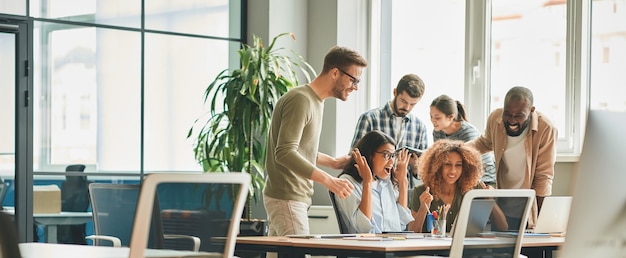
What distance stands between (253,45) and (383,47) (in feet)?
3.73

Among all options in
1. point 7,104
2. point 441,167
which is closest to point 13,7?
point 7,104

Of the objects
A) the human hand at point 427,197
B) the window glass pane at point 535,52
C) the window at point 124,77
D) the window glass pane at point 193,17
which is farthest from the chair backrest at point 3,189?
the window glass pane at point 535,52

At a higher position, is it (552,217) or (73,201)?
(552,217)

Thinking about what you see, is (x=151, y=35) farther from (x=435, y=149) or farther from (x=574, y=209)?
(x=574, y=209)

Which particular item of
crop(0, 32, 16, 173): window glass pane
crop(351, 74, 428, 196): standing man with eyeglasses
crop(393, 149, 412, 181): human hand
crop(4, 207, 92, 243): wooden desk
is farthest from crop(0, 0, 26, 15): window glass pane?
crop(393, 149, 412, 181): human hand

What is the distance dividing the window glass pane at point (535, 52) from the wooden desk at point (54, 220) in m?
3.29

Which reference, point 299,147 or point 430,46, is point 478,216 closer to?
point 299,147

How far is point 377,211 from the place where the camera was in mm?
5605

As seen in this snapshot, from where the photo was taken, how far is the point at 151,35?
8031 mm

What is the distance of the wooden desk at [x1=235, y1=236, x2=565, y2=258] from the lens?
13.8 ft

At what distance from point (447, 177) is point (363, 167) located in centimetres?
46

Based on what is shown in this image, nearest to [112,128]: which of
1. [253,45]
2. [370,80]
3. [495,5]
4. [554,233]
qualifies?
[253,45]

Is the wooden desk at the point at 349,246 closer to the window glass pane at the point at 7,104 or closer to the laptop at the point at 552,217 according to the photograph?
the laptop at the point at 552,217

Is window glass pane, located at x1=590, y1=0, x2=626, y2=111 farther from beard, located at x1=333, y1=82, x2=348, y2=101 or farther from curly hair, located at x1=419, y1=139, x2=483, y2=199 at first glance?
beard, located at x1=333, y1=82, x2=348, y2=101
